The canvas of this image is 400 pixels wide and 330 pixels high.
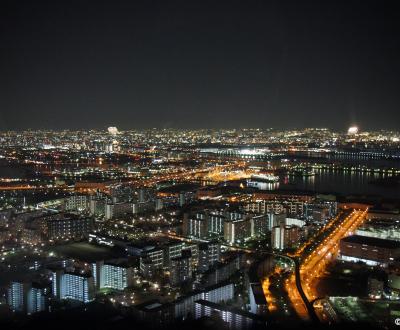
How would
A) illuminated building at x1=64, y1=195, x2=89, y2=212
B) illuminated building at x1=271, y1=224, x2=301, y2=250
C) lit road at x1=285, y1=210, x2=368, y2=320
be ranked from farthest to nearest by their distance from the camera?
illuminated building at x1=64, y1=195, x2=89, y2=212 → illuminated building at x1=271, y1=224, x2=301, y2=250 → lit road at x1=285, y1=210, x2=368, y2=320

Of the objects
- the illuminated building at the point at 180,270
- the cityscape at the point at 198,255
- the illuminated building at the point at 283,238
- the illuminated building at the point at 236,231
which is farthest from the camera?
the illuminated building at the point at 236,231

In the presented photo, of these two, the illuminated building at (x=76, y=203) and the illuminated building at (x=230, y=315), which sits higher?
the illuminated building at (x=76, y=203)

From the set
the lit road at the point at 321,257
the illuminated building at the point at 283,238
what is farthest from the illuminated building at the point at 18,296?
the illuminated building at the point at 283,238

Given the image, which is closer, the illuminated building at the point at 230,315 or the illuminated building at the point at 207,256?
the illuminated building at the point at 230,315

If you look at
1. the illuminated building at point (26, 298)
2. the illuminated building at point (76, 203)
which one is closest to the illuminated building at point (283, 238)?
the illuminated building at point (26, 298)

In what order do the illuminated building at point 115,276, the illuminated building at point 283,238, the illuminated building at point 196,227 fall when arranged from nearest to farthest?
the illuminated building at point 115,276
the illuminated building at point 283,238
the illuminated building at point 196,227

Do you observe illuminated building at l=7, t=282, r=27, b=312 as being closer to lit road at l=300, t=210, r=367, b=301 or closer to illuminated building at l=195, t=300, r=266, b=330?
illuminated building at l=195, t=300, r=266, b=330

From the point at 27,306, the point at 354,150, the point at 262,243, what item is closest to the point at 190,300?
the point at 27,306

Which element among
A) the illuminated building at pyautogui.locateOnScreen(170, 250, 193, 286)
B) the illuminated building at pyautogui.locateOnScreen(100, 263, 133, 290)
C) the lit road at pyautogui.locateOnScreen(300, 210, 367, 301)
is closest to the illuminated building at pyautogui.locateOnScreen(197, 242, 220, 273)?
the illuminated building at pyautogui.locateOnScreen(170, 250, 193, 286)

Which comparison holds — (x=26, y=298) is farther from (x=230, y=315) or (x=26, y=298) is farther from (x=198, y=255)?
(x=198, y=255)

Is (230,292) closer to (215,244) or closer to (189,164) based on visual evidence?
(215,244)

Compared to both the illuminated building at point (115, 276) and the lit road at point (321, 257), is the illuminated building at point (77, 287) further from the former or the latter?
the lit road at point (321, 257)
